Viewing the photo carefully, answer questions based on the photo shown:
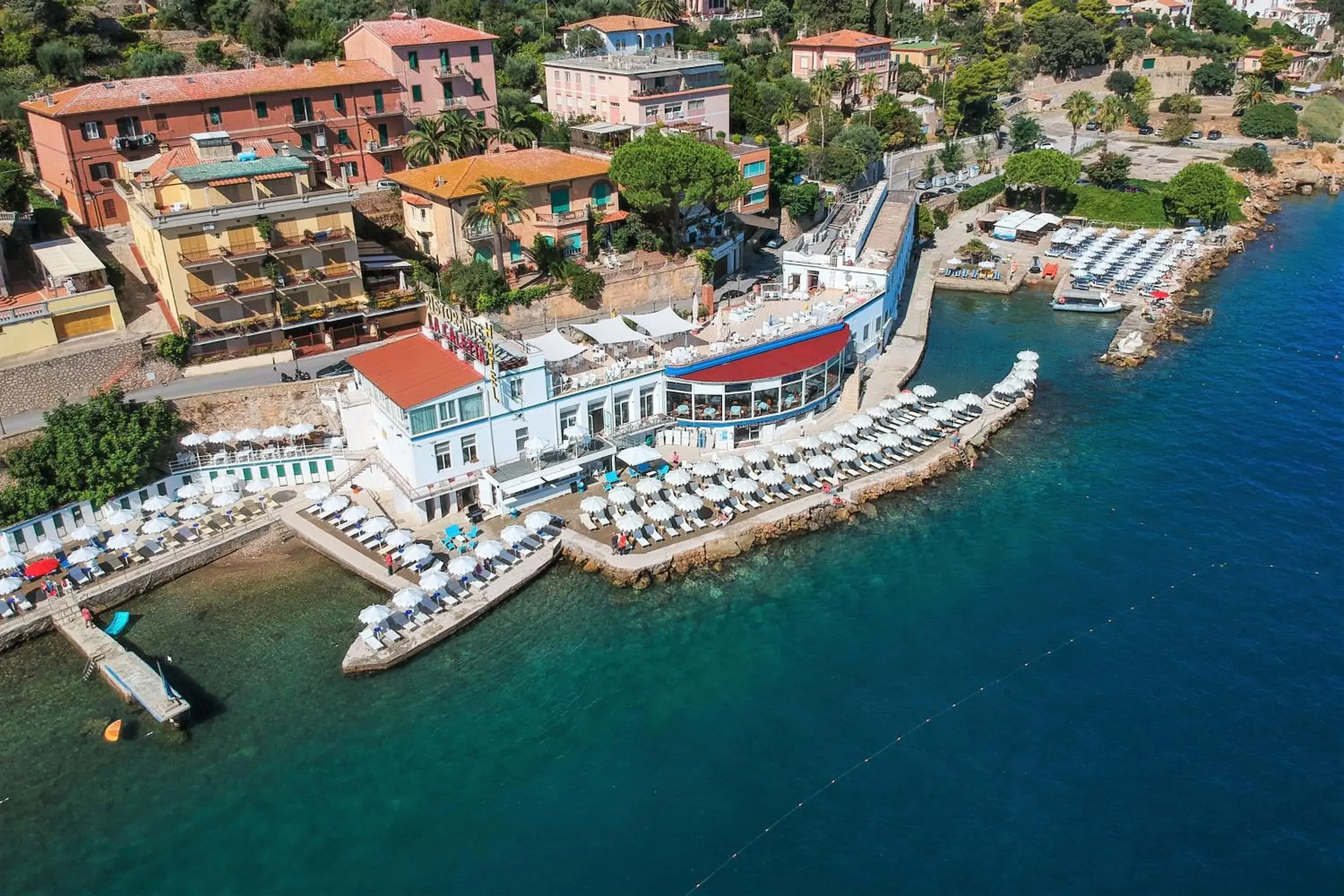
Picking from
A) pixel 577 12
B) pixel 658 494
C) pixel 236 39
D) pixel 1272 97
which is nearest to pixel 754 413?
pixel 658 494

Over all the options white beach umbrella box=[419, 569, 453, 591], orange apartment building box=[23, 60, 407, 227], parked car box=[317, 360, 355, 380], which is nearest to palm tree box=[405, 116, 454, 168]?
orange apartment building box=[23, 60, 407, 227]

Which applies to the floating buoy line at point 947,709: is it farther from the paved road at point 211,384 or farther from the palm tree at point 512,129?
the palm tree at point 512,129

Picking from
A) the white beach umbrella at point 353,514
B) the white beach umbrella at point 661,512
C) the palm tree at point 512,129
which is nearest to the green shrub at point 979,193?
the palm tree at point 512,129

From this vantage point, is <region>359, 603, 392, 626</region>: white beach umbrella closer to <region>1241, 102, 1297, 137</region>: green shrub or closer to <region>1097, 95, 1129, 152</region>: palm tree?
<region>1097, 95, 1129, 152</region>: palm tree

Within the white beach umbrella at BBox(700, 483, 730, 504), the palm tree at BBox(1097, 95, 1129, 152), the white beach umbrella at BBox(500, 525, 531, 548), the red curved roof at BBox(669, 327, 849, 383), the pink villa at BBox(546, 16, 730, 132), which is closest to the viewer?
the white beach umbrella at BBox(500, 525, 531, 548)

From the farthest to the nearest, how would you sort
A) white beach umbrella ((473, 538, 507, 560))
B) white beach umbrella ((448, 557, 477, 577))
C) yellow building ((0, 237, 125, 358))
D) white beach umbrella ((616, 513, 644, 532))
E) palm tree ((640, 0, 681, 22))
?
1. palm tree ((640, 0, 681, 22))
2. yellow building ((0, 237, 125, 358))
3. white beach umbrella ((616, 513, 644, 532))
4. white beach umbrella ((473, 538, 507, 560))
5. white beach umbrella ((448, 557, 477, 577))
